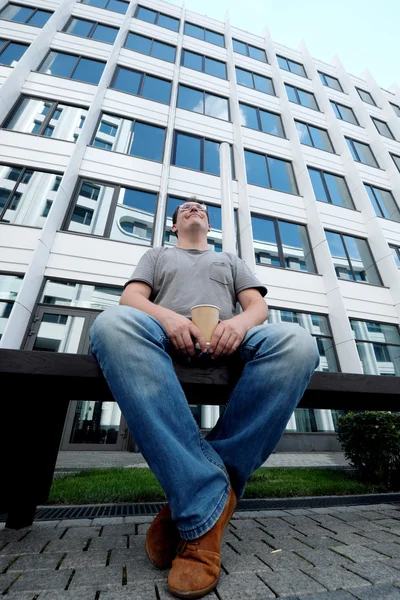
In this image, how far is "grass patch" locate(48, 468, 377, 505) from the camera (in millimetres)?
2623

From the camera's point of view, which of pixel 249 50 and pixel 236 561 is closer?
pixel 236 561

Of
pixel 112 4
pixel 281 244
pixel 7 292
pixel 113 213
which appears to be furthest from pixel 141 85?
pixel 7 292

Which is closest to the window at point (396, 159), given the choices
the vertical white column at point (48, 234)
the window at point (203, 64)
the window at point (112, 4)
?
the window at point (203, 64)

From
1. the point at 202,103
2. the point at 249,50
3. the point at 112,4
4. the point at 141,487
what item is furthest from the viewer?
the point at 249,50

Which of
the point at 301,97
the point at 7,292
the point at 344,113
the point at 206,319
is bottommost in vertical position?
the point at 206,319

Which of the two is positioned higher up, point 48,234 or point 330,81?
point 330,81

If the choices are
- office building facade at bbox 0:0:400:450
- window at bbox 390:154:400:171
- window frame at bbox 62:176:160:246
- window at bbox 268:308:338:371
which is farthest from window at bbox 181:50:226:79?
window at bbox 268:308:338:371

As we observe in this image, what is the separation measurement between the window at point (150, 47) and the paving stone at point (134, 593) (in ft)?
52.5

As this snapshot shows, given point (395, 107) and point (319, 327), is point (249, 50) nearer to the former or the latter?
point (395, 107)

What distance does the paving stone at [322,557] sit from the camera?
123cm

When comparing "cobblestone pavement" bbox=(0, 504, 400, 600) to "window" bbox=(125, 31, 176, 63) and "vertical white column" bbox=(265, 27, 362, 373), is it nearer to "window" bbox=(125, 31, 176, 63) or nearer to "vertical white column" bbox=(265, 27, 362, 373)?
"vertical white column" bbox=(265, 27, 362, 373)

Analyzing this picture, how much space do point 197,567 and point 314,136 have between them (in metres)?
16.0

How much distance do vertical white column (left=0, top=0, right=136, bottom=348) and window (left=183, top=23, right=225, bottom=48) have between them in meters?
5.90

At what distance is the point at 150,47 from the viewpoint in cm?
1262
